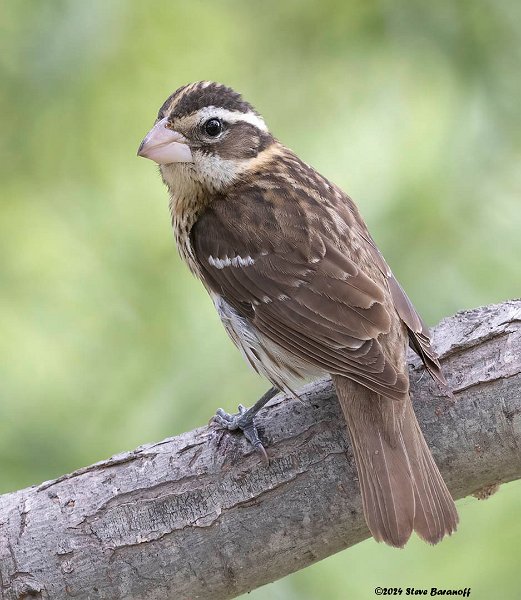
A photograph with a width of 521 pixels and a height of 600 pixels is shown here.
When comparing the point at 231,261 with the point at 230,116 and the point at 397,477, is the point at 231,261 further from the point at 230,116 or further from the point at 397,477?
the point at 397,477

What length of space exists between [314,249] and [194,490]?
881 mm

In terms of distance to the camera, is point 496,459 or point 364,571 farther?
point 364,571

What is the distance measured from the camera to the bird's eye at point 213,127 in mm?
3998

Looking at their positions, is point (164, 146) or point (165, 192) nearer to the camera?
point (164, 146)

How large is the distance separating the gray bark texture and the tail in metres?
0.11

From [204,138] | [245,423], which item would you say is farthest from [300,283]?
[204,138]

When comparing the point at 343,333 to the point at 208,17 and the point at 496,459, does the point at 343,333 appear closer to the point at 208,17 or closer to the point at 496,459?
the point at 496,459

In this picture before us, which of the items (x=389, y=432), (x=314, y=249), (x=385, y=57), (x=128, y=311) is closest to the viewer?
(x=389, y=432)

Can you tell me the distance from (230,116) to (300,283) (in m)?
0.71

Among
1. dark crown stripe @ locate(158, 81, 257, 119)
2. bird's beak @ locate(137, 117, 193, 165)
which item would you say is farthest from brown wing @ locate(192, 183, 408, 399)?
dark crown stripe @ locate(158, 81, 257, 119)

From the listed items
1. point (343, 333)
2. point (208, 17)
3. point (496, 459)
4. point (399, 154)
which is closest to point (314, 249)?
point (343, 333)

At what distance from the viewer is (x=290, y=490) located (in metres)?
3.49

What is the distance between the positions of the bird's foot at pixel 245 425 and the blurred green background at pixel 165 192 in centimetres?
33

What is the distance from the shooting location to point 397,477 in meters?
3.40
